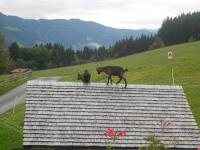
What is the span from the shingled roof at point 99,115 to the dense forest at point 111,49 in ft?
328

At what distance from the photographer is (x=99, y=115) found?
1891 centimetres

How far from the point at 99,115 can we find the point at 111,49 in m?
153

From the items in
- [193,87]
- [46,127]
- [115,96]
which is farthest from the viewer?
[193,87]

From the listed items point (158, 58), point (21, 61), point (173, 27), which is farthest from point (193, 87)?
point (173, 27)

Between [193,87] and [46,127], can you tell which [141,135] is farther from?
[193,87]

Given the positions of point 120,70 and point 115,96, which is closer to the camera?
point 115,96

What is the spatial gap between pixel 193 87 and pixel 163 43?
10788 cm

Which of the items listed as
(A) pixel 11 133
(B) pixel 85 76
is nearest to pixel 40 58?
(A) pixel 11 133

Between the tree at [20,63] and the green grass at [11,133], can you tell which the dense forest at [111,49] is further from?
the green grass at [11,133]

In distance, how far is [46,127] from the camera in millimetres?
17938

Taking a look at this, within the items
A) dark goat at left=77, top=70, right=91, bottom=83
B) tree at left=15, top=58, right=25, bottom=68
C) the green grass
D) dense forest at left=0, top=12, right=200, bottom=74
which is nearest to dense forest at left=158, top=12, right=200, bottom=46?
dense forest at left=0, top=12, right=200, bottom=74

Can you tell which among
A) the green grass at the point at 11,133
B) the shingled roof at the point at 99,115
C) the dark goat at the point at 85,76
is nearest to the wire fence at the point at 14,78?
the green grass at the point at 11,133

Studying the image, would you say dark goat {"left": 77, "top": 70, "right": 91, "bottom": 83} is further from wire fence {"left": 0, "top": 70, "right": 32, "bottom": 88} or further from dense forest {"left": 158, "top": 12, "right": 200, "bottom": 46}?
dense forest {"left": 158, "top": 12, "right": 200, "bottom": 46}

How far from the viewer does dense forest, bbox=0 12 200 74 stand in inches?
5315
